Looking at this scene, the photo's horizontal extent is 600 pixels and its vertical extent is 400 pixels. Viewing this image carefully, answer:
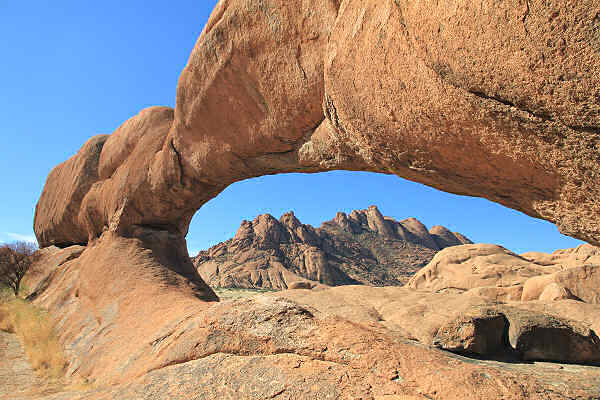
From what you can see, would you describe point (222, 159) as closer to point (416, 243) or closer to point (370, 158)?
point (370, 158)

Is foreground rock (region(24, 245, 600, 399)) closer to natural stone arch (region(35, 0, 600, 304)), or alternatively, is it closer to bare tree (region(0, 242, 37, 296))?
natural stone arch (region(35, 0, 600, 304))

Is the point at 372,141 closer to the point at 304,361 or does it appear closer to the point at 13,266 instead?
the point at 304,361

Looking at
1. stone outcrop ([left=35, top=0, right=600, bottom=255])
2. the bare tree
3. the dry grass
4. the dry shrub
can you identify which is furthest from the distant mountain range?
stone outcrop ([left=35, top=0, right=600, bottom=255])

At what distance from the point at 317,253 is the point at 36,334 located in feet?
124

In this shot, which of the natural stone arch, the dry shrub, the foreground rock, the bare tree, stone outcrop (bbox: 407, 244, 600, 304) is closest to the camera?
the natural stone arch

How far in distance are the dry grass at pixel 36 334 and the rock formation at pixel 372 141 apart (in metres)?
0.29

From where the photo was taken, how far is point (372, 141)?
12.7 feet

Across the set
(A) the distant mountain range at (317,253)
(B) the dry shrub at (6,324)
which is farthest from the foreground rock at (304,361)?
(A) the distant mountain range at (317,253)

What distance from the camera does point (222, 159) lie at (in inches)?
279

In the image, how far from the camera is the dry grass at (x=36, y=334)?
19.0ft

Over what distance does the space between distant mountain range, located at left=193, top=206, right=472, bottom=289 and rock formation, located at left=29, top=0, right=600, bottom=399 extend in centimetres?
2594

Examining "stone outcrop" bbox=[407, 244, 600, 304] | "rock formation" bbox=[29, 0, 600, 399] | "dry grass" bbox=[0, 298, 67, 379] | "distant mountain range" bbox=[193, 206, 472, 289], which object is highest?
"distant mountain range" bbox=[193, 206, 472, 289]

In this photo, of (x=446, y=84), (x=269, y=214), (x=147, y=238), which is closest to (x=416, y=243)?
(x=269, y=214)

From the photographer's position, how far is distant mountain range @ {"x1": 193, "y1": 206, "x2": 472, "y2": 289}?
39875 millimetres
